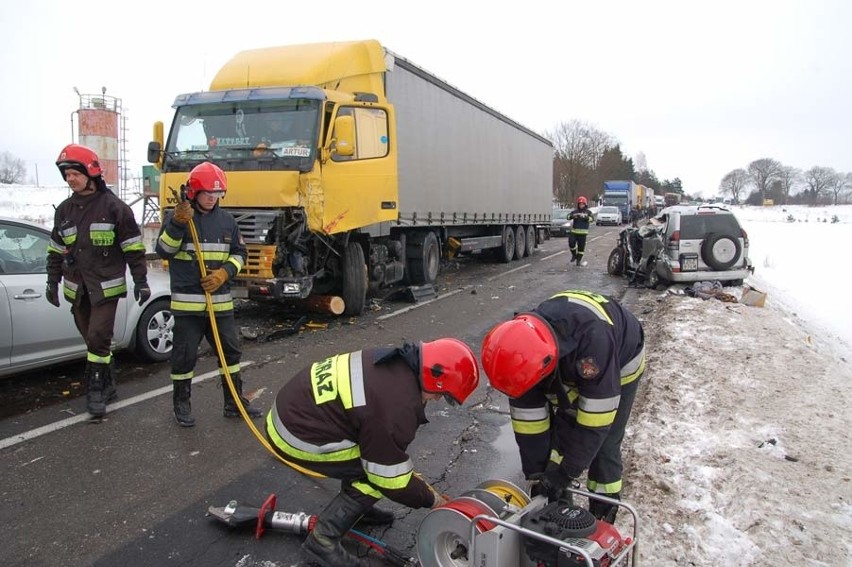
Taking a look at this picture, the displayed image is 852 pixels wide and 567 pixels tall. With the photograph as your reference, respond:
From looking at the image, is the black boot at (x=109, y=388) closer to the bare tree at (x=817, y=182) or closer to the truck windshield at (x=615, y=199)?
the truck windshield at (x=615, y=199)

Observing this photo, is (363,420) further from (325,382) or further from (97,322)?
(97,322)

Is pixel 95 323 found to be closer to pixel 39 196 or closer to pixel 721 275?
pixel 721 275

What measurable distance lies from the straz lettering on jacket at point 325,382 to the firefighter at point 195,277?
78.0 inches

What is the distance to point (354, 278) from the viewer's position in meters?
8.70

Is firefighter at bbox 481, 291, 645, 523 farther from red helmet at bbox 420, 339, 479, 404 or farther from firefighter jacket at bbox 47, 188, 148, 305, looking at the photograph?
firefighter jacket at bbox 47, 188, 148, 305

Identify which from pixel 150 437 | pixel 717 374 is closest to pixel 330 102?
pixel 150 437

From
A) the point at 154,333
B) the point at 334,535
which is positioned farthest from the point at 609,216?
the point at 334,535

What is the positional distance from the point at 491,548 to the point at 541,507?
40 cm

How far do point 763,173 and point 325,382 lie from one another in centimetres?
9691

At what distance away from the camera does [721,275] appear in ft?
35.1

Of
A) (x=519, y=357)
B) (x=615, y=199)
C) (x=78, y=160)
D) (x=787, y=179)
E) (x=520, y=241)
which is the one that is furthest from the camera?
(x=787, y=179)

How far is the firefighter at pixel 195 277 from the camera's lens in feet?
14.7

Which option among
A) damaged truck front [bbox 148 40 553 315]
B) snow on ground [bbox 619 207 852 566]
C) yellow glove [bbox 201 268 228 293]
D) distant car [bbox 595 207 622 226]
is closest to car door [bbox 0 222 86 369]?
yellow glove [bbox 201 268 228 293]

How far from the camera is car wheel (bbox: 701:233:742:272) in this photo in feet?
34.4
